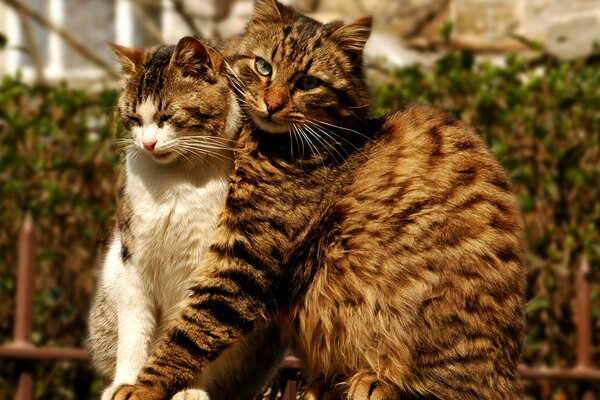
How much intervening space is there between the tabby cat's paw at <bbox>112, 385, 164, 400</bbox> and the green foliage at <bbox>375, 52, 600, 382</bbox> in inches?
89.5

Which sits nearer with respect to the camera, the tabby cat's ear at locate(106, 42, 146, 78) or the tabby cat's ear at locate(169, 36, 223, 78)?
the tabby cat's ear at locate(169, 36, 223, 78)

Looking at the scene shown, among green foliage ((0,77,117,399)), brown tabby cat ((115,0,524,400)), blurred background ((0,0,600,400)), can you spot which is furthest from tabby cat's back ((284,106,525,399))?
green foliage ((0,77,117,399))

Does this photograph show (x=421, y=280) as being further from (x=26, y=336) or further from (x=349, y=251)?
(x=26, y=336)

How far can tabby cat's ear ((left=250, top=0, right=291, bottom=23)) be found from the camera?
305 centimetres

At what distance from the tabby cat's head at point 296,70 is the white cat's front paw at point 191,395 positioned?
768 millimetres

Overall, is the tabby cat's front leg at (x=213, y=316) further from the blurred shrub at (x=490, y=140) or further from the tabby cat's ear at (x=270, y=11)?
the blurred shrub at (x=490, y=140)

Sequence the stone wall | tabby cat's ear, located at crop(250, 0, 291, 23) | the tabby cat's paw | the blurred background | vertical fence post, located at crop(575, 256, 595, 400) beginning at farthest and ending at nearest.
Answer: the stone wall
the blurred background
vertical fence post, located at crop(575, 256, 595, 400)
tabby cat's ear, located at crop(250, 0, 291, 23)
the tabby cat's paw

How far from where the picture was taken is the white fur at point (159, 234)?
277cm

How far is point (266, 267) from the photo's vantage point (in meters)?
2.75

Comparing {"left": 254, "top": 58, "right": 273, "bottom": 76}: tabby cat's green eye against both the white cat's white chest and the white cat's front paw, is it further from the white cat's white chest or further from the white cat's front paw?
the white cat's front paw

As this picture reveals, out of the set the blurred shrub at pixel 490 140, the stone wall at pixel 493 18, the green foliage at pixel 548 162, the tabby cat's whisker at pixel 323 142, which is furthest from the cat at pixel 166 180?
the stone wall at pixel 493 18

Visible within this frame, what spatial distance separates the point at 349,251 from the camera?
2.80 metres

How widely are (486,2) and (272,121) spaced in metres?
5.64

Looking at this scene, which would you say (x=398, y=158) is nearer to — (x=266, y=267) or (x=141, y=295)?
(x=266, y=267)
